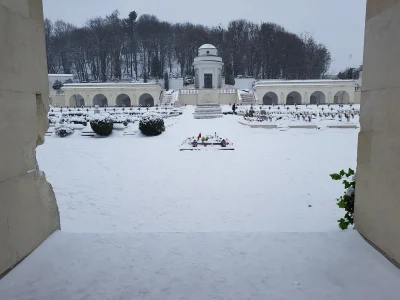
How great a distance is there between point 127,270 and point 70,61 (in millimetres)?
71865

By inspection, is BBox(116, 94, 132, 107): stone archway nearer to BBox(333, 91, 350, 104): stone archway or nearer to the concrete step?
BBox(333, 91, 350, 104): stone archway

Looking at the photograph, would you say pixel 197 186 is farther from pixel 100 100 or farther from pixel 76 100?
pixel 76 100

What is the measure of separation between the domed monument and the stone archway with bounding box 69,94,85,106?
17275mm

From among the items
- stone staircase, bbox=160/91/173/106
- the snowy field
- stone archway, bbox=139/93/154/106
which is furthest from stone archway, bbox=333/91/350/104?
the snowy field

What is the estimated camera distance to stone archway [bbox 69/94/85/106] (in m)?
47.7

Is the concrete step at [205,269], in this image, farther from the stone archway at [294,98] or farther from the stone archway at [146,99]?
the stone archway at [294,98]

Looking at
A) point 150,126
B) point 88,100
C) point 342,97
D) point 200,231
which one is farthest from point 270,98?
point 200,231

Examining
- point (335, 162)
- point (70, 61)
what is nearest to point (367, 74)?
point (335, 162)

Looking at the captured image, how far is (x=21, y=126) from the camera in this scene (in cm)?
301

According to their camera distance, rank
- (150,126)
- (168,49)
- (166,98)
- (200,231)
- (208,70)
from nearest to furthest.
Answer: (200,231), (150,126), (166,98), (208,70), (168,49)

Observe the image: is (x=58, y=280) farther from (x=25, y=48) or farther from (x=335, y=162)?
(x=335, y=162)

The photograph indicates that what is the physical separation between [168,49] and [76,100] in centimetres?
2602

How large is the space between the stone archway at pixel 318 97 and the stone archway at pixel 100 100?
30.7m

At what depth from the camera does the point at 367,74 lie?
3.29m
